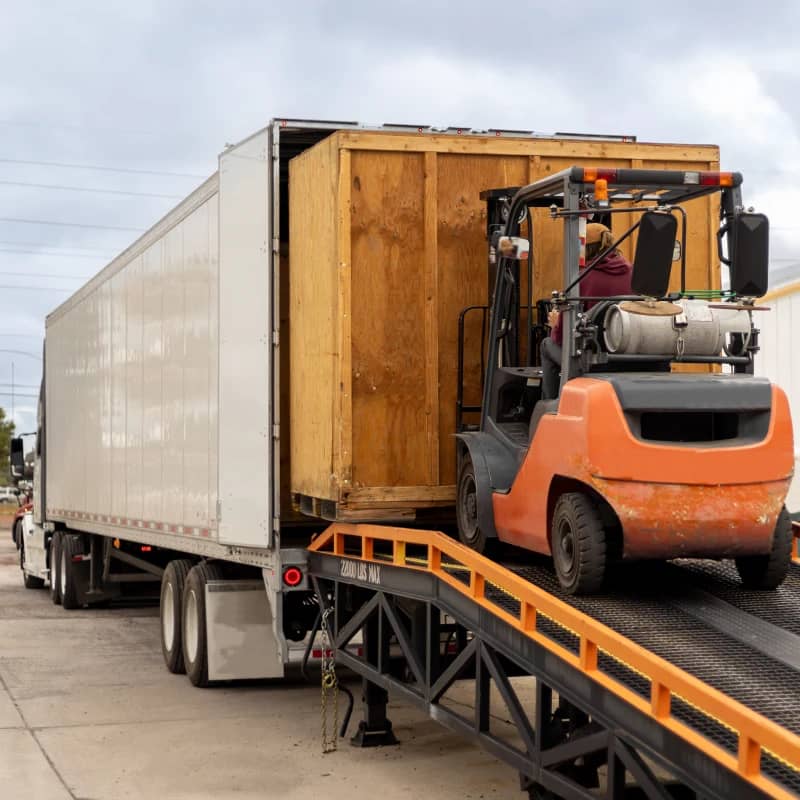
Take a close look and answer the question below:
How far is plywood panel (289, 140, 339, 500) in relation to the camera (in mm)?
9336

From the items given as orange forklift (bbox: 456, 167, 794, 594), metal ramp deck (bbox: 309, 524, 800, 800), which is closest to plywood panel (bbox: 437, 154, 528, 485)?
metal ramp deck (bbox: 309, 524, 800, 800)

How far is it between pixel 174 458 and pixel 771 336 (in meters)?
11.8

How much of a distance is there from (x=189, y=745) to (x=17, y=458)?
15.1m

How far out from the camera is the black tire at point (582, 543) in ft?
22.9

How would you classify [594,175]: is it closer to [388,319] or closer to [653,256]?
[653,256]

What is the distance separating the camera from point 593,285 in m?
7.56

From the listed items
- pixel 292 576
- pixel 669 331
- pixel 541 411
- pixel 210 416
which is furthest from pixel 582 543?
pixel 210 416

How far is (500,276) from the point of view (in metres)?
8.51


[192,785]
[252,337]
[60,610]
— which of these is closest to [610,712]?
[192,785]

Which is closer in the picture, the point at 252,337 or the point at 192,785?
the point at 192,785

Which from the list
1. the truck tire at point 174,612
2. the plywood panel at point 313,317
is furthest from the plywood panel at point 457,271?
the truck tire at point 174,612

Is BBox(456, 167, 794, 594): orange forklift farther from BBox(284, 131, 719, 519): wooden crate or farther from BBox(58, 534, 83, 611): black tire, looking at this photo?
BBox(58, 534, 83, 611): black tire

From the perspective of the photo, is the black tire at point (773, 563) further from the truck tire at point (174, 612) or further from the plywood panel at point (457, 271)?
the truck tire at point (174, 612)

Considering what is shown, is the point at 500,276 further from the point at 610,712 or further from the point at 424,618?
the point at 610,712
